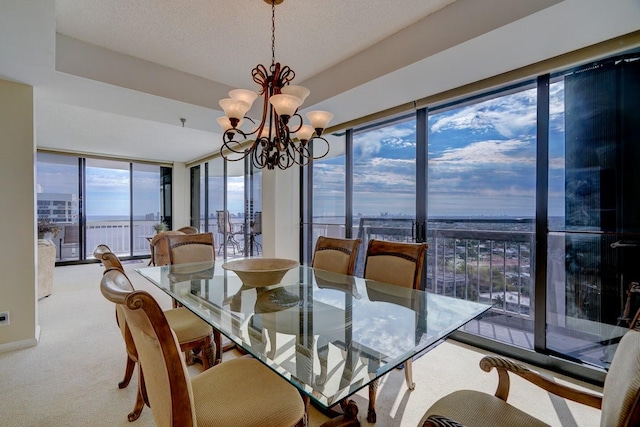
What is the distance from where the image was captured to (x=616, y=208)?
201 centimetres

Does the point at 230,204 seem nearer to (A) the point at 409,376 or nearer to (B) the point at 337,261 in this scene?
(B) the point at 337,261

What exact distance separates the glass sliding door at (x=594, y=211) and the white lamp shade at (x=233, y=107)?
2.38 metres

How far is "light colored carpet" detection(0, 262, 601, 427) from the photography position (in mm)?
1702

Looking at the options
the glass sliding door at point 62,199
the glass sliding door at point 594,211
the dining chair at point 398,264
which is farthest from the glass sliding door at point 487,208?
the glass sliding door at point 62,199

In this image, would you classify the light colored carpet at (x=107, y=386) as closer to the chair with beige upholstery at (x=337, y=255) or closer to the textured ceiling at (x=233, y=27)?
the chair with beige upholstery at (x=337, y=255)

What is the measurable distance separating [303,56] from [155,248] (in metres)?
3.35

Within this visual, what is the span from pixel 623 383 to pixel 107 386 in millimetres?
2687

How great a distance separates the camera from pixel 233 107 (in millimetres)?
1823

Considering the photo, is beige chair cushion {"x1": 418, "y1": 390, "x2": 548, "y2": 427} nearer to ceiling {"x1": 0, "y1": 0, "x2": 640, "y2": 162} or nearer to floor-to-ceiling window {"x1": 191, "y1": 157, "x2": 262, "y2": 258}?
ceiling {"x1": 0, "y1": 0, "x2": 640, "y2": 162}

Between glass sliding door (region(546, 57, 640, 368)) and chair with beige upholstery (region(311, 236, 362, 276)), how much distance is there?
5.12ft

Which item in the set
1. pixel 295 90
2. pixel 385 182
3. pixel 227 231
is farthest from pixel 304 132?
pixel 227 231

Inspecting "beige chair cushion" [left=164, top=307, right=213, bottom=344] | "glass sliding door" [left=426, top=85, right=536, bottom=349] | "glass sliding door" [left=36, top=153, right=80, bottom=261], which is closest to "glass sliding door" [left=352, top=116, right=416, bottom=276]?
"glass sliding door" [left=426, top=85, right=536, bottom=349]

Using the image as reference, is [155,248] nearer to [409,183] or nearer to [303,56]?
[303,56]

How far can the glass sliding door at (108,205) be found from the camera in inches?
269
